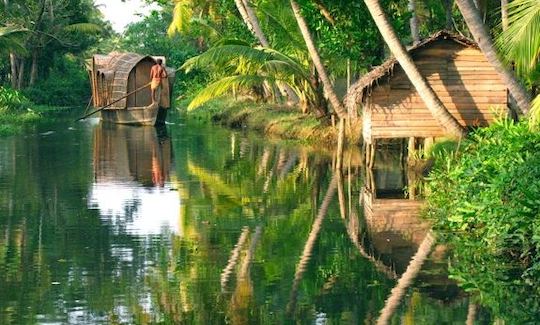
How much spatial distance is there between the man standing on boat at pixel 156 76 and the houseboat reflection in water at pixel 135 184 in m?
3.32

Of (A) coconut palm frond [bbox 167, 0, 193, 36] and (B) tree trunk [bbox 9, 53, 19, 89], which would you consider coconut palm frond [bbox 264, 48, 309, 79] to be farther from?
(B) tree trunk [bbox 9, 53, 19, 89]

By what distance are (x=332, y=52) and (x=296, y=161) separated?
2.73 meters

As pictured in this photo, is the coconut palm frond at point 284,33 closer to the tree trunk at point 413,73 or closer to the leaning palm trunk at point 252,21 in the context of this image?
the leaning palm trunk at point 252,21

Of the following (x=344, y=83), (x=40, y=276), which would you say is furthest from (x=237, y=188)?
(x=344, y=83)

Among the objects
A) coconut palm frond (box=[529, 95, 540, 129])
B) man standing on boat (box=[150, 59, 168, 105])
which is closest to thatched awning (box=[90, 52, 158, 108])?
man standing on boat (box=[150, 59, 168, 105])

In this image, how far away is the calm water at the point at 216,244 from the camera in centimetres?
1068

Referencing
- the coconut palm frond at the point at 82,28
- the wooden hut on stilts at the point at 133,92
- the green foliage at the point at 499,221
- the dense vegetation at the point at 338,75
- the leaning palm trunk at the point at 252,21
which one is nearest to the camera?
the green foliage at the point at 499,221

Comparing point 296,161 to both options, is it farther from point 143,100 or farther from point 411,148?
point 143,100

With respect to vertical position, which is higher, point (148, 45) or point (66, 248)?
point (148, 45)

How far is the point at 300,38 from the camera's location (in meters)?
32.2

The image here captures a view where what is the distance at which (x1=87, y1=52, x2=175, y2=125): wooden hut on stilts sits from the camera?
41906 millimetres

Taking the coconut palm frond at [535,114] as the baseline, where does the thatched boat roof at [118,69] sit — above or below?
above

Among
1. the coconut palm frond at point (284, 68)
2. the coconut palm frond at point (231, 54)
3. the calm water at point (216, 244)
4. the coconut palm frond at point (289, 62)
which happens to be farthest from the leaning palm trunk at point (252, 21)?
the calm water at point (216, 244)

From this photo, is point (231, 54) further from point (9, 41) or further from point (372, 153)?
point (9, 41)
